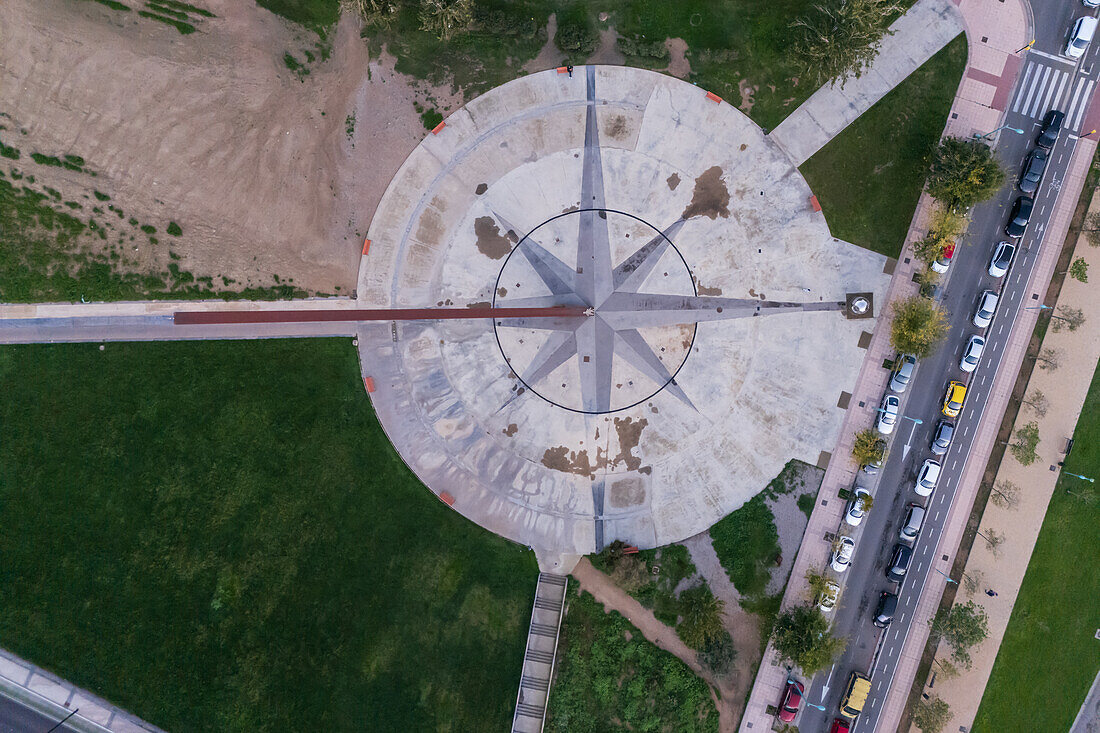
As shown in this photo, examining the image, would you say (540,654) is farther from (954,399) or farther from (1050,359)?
(1050,359)

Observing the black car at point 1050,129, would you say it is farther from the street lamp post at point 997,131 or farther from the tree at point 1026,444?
the tree at point 1026,444

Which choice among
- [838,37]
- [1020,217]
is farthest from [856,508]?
[838,37]

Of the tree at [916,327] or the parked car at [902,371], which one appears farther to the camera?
the parked car at [902,371]

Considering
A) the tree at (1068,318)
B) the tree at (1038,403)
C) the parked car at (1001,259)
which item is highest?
the parked car at (1001,259)

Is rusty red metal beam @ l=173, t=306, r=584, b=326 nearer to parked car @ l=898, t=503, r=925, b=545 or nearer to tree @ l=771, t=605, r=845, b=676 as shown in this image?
tree @ l=771, t=605, r=845, b=676

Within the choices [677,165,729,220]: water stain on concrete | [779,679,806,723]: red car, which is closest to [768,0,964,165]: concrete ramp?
[677,165,729,220]: water stain on concrete

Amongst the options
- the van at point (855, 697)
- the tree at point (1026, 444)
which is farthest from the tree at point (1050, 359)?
the van at point (855, 697)
